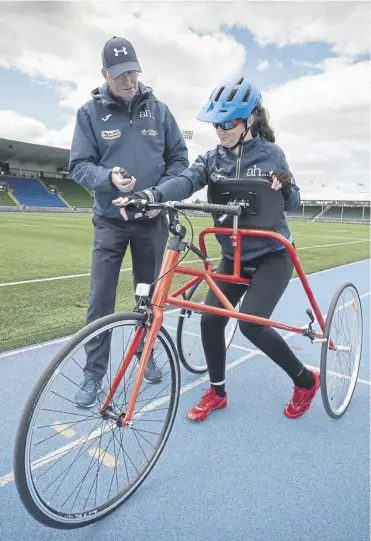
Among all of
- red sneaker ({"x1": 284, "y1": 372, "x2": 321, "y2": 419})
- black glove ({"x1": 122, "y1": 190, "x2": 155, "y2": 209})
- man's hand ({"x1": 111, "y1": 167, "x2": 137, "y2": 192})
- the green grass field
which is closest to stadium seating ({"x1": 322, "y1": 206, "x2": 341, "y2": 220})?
the green grass field

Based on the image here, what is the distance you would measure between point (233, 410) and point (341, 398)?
2.69 ft

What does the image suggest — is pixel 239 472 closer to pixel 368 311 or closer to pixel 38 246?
pixel 368 311

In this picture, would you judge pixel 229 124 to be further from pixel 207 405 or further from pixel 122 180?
pixel 207 405

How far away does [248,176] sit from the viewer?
2.47m

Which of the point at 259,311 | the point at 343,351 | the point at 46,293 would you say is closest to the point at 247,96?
the point at 259,311

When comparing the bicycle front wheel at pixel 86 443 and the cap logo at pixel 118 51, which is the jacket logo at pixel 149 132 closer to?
the cap logo at pixel 118 51

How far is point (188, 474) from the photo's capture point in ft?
7.37

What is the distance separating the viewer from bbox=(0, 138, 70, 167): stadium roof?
4588 centimetres

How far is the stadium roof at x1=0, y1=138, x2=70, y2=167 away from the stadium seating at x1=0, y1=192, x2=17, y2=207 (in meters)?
5.19

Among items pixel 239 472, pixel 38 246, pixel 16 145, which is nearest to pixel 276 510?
pixel 239 472

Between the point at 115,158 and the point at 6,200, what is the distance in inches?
1877

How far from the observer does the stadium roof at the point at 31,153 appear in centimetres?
4588

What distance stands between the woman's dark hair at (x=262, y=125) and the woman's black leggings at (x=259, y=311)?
72cm

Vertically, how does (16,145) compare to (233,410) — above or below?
above
